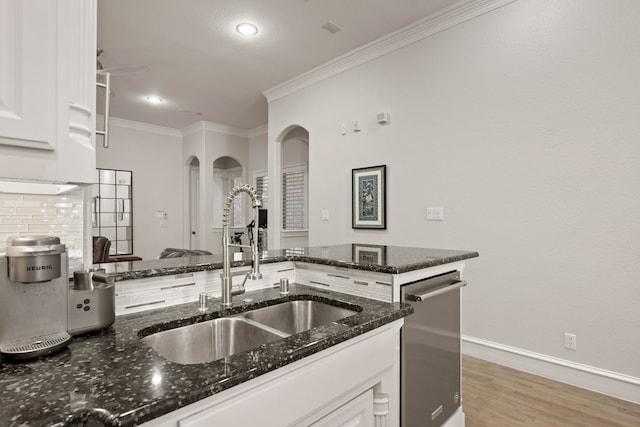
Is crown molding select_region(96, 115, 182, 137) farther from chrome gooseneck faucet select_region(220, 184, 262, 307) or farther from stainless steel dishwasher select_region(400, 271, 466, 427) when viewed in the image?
stainless steel dishwasher select_region(400, 271, 466, 427)

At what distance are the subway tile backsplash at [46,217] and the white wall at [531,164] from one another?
2.73 meters

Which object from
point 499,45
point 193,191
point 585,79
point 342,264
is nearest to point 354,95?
point 499,45

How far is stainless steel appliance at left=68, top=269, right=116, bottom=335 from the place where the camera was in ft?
3.05

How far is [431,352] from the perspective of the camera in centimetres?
157

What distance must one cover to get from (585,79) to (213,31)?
10.5ft

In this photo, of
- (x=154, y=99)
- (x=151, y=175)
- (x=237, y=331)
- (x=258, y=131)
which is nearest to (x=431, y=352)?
(x=237, y=331)

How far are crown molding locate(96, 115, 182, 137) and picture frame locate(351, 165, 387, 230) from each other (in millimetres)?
4785

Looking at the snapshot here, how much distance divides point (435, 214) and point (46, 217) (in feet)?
9.22

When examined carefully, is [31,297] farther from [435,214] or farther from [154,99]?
[154,99]

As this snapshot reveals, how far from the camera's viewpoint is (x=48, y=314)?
0.87 metres

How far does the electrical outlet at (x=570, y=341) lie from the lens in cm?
237

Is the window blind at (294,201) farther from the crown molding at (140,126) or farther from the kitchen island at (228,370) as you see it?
the kitchen island at (228,370)

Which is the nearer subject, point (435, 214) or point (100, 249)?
point (435, 214)

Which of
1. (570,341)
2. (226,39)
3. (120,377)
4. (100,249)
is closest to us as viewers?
(120,377)
